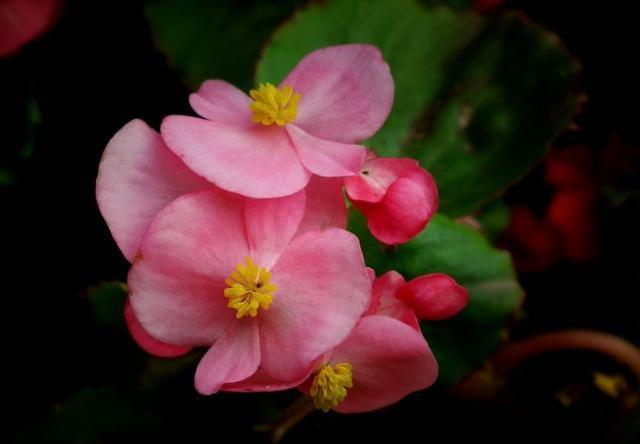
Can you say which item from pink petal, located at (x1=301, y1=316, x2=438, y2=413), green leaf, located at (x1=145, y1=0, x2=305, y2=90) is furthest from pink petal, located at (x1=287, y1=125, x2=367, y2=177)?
green leaf, located at (x1=145, y1=0, x2=305, y2=90)

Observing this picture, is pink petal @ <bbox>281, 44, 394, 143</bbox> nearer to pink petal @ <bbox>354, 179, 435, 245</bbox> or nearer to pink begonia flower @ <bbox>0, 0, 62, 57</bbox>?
pink petal @ <bbox>354, 179, 435, 245</bbox>

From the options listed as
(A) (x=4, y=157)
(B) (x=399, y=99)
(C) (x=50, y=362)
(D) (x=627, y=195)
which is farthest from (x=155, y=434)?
Answer: (D) (x=627, y=195)

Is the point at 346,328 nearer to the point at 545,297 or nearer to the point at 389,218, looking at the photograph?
the point at 389,218

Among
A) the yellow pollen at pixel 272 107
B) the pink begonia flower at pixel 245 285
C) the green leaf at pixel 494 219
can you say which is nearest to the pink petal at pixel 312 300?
the pink begonia flower at pixel 245 285

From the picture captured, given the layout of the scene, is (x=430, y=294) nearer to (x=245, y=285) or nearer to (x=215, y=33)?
(x=245, y=285)

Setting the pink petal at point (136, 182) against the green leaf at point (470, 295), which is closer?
the pink petal at point (136, 182)

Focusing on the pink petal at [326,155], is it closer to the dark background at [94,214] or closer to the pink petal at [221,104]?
the pink petal at [221,104]

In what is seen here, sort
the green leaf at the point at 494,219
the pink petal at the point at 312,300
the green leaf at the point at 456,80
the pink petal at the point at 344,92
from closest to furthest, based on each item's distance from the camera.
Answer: the pink petal at the point at 312,300
the pink petal at the point at 344,92
the green leaf at the point at 456,80
the green leaf at the point at 494,219
